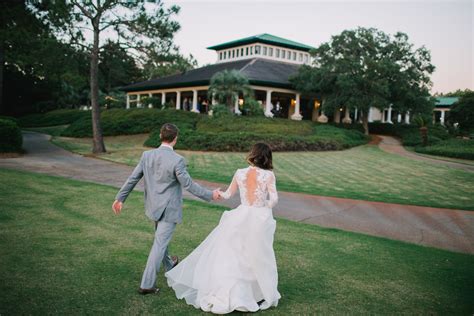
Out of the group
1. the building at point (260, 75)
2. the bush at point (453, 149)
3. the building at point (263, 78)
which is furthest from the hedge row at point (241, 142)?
the building at point (260, 75)

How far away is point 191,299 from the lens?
425 cm

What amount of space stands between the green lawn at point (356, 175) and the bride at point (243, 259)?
7.44 meters

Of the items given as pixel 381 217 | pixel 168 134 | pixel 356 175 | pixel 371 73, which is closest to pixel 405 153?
pixel 371 73

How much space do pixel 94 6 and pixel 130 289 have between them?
1760 centimetres

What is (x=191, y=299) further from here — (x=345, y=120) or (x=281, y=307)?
(x=345, y=120)

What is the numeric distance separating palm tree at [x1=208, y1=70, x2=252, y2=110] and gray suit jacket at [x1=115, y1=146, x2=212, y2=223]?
1050 inches

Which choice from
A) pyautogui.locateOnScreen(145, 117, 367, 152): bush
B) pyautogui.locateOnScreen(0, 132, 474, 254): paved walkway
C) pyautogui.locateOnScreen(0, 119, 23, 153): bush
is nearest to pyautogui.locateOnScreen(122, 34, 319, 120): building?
pyautogui.locateOnScreen(145, 117, 367, 152): bush

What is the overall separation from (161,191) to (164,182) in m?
0.11

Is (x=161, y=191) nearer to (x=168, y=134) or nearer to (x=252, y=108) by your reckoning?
(x=168, y=134)

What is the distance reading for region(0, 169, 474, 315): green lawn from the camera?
425 cm

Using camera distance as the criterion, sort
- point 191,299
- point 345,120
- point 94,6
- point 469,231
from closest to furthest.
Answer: point 191,299 < point 469,231 < point 94,6 < point 345,120

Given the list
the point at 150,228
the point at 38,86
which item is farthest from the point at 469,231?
the point at 38,86

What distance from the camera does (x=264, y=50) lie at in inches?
1672

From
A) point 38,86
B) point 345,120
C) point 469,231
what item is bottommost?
point 469,231
